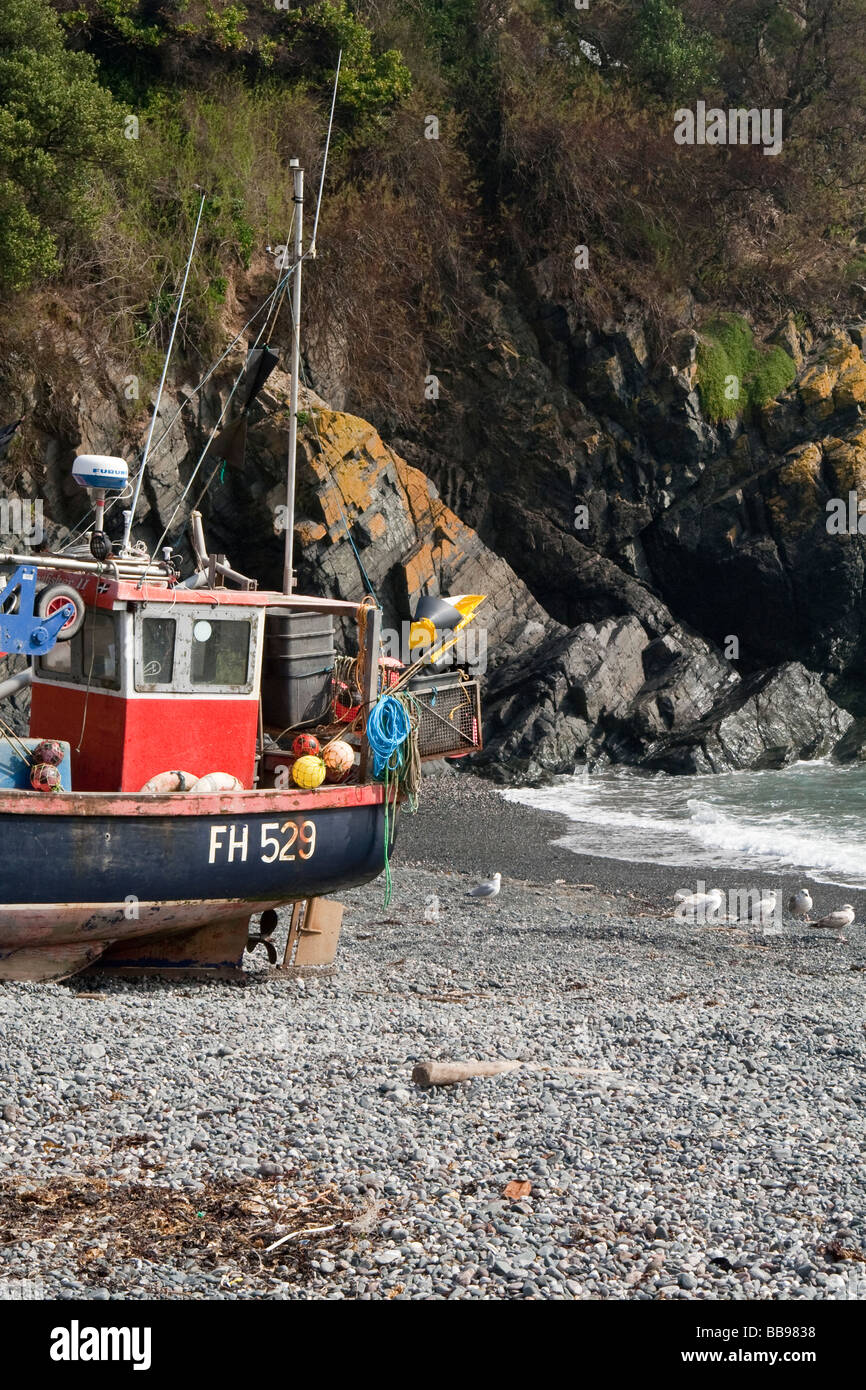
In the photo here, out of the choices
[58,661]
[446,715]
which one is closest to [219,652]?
[58,661]

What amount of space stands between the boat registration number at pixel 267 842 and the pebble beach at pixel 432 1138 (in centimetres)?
97

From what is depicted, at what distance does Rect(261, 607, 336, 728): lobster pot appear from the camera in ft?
33.8

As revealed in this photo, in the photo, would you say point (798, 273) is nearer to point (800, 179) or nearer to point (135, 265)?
point (800, 179)

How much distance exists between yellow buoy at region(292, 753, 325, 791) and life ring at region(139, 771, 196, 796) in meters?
0.92

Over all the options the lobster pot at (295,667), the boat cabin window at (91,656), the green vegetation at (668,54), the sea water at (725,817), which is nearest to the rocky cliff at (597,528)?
the sea water at (725,817)

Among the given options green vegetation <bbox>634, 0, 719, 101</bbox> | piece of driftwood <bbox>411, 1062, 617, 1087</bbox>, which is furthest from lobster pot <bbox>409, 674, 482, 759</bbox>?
green vegetation <bbox>634, 0, 719, 101</bbox>

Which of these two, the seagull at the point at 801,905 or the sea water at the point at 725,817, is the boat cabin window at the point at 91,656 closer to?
the seagull at the point at 801,905

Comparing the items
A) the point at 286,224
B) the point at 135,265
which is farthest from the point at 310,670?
A: the point at 286,224

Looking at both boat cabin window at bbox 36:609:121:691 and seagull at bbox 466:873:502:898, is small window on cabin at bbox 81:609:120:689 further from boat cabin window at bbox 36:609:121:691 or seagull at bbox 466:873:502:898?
seagull at bbox 466:873:502:898

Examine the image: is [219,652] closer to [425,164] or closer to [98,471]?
[98,471]

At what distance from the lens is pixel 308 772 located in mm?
10086

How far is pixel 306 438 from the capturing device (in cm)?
2170

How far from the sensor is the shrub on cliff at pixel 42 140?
18984mm
